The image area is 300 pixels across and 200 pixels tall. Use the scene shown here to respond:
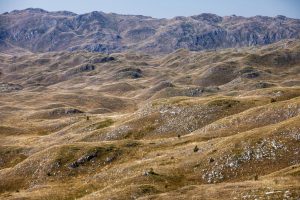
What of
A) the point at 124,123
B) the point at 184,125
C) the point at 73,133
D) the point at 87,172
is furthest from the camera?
the point at 73,133

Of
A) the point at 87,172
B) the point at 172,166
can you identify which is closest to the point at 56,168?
the point at 87,172

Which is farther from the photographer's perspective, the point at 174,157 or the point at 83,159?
the point at 83,159

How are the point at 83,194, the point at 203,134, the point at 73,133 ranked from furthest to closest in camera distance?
the point at 73,133
the point at 203,134
the point at 83,194

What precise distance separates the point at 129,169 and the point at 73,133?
4222 cm

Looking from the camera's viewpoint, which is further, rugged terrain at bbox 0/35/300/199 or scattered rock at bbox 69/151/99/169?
scattered rock at bbox 69/151/99/169

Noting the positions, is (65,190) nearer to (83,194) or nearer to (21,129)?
(83,194)

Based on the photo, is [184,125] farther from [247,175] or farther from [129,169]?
[247,175]

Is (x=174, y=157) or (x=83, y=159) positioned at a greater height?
(x=174, y=157)

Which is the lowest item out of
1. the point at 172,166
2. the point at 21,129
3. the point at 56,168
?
the point at 21,129

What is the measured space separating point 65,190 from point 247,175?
23.3 metres

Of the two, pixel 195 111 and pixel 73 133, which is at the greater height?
pixel 195 111

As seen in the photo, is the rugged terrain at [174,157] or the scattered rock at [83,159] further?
the scattered rock at [83,159]

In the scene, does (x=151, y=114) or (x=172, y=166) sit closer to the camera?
(x=172, y=166)

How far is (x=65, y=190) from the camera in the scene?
171ft
